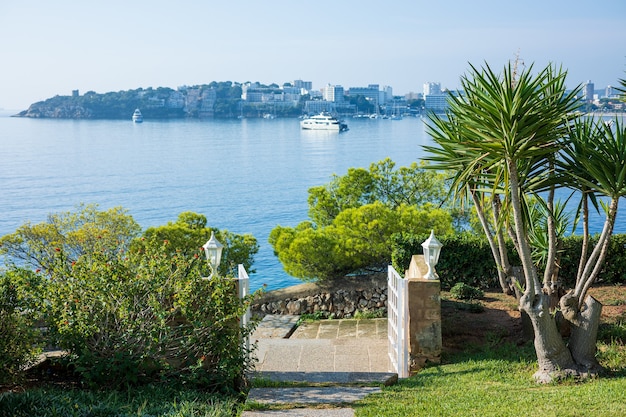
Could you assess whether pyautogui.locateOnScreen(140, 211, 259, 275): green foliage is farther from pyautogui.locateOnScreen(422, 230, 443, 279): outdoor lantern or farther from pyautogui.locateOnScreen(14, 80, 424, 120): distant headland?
pyautogui.locateOnScreen(14, 80, 424, 120): distant headland

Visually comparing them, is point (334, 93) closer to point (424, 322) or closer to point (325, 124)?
point (325, 124)

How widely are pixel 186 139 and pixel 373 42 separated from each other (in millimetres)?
31956

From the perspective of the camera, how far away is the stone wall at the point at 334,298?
14.1 meters

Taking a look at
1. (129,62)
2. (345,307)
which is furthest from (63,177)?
(345,307)

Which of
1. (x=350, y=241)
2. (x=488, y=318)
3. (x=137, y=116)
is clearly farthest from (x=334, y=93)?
(x=488, y=318)

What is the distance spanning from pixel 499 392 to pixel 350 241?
8897 mm

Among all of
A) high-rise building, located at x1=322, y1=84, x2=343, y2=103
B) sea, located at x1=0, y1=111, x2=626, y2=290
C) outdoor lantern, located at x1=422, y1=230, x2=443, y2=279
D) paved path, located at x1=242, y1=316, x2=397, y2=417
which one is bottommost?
sea, located at x1=0, y1=111, x2=626, y2=290

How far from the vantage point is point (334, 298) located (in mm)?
14344

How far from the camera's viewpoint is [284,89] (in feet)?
506

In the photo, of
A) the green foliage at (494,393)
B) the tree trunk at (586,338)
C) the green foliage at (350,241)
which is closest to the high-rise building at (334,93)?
the green foliage at (350,241)

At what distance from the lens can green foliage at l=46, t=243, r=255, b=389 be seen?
692cm

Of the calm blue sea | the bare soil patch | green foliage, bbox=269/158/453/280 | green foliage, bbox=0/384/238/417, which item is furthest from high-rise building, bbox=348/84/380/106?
green foliage, bbox=0/384/238/417

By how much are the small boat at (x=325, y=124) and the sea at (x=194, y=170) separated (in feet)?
6.19

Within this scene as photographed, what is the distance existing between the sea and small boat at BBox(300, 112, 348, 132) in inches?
74.3
